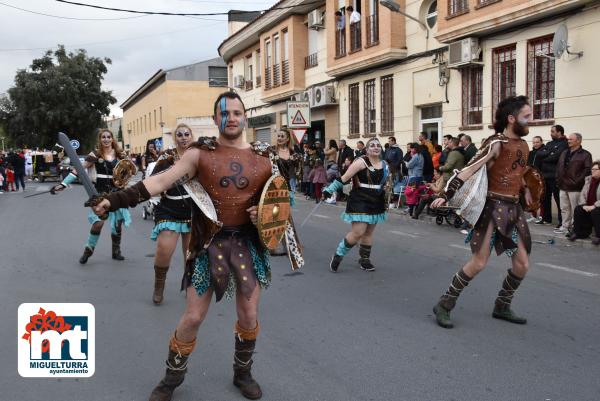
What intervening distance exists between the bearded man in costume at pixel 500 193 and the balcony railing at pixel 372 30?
1415 cm

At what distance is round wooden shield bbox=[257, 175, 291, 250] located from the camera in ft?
11.7

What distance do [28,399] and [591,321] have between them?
4.68m

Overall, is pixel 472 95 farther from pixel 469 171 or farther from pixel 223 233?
pixel 223 233

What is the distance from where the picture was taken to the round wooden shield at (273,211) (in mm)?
3553

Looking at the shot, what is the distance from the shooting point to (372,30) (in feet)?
62.1

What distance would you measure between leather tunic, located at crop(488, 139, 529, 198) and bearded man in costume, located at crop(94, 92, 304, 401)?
7.72 feet

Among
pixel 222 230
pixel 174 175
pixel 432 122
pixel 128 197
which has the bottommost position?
pixel 222 230

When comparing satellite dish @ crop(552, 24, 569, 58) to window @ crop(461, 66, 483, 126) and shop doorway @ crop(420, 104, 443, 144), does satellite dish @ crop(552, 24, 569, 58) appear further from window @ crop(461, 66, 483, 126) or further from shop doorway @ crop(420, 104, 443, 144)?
shop doorway @ crop(420, 104, 443, 144)

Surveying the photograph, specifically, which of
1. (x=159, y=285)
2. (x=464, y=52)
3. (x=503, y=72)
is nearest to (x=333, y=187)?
(x=159, y=285)

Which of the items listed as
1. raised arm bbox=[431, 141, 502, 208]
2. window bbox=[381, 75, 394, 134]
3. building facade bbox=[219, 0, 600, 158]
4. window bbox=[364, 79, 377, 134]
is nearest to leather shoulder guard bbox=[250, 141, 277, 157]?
raised arm bbox=[431, 141, 502, 208]

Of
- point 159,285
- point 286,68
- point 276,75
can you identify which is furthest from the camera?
point 276,75

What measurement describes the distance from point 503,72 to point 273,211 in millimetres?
12425

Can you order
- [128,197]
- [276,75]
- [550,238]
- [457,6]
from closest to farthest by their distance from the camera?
[128,197] → [550,238] → [457,6] → [276,75]

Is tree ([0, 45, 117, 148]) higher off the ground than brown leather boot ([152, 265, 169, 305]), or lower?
higher
